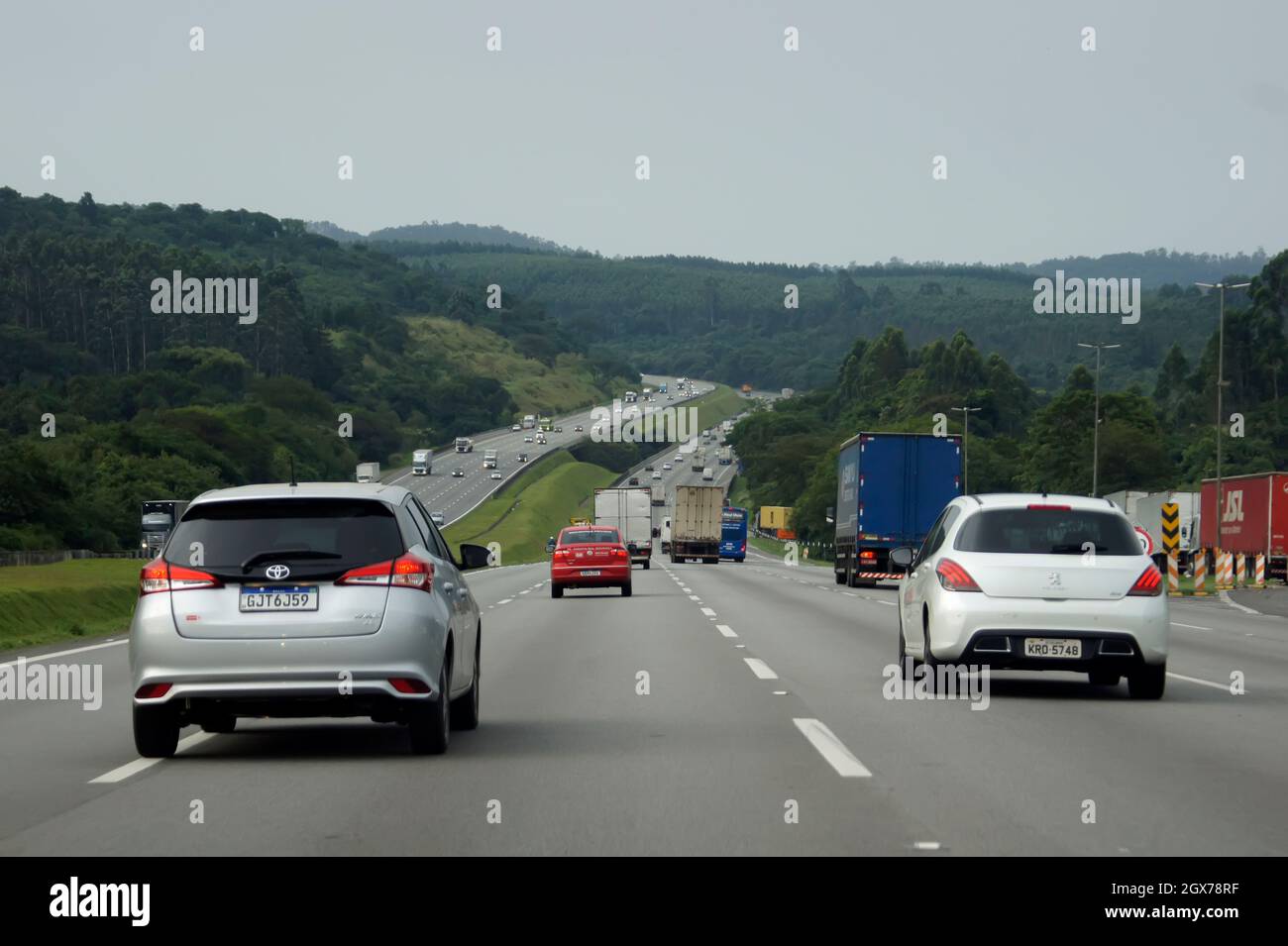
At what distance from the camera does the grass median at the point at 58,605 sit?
86.7 feet

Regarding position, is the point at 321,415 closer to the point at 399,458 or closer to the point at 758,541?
the point at 399,458

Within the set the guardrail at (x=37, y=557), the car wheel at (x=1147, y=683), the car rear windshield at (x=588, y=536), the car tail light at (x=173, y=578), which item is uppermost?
the car tail light at (x=173, y=578)

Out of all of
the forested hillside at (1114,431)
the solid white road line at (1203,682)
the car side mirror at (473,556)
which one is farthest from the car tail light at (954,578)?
the forested hillside at (1114,431)

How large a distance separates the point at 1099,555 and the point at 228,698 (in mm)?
7713

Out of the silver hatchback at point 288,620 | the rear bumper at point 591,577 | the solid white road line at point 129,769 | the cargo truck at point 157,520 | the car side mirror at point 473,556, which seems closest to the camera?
the solid white road line at point 129,769

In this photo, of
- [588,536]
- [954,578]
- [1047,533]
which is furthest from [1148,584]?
[588,536]

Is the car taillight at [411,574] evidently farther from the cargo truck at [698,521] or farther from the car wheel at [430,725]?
the cargo truck at [698,521]

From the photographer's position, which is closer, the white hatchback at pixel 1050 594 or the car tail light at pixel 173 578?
the car tail light at pixel 173 578

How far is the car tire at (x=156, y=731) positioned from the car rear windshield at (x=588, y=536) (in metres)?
28.5

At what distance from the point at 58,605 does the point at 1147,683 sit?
19.9 m

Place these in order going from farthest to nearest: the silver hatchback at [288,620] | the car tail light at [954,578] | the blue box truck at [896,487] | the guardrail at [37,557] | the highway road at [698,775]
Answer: the guardrail at [37,557] < the blue box truck at [896,487] < the car tail light at [954,578] < the silver hatchback at [288,620] < the highway road at [698,775]

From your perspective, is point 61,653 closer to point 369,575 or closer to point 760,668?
point 760,668

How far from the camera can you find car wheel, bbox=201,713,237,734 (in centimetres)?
1141

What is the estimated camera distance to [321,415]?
174 meters
